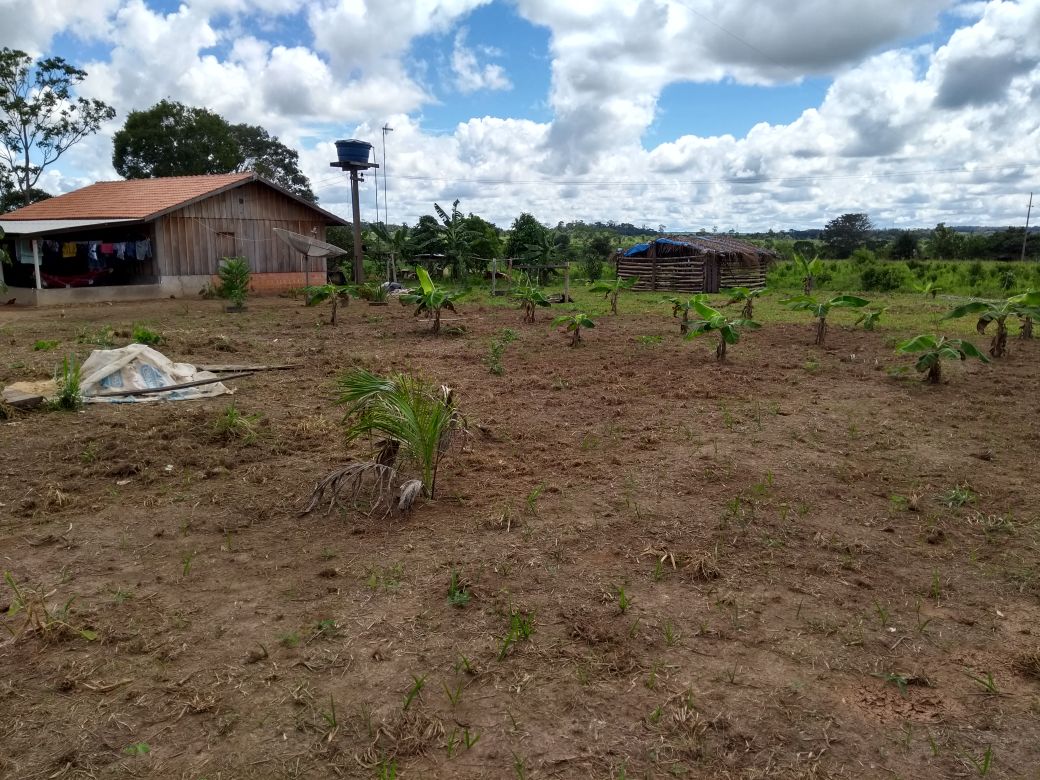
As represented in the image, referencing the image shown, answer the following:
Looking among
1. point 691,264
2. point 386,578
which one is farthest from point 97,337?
point 691,264

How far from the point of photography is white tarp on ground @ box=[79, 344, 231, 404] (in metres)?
7.92

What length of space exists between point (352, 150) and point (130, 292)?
861cm

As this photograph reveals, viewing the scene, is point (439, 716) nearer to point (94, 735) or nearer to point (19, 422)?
point (94, 735)

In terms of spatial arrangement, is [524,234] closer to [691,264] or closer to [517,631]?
[691,264]

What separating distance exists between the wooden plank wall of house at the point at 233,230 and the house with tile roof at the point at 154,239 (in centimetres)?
3

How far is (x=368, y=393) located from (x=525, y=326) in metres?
10.4

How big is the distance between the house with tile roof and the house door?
0.03 m

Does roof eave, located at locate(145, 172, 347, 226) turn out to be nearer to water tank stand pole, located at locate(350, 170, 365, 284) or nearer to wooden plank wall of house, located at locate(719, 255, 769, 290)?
water tank stand pole, located at locate(350, 170, 365, 284)

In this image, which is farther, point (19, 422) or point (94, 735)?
point (19, 422)

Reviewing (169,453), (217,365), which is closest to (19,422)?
(169,453)

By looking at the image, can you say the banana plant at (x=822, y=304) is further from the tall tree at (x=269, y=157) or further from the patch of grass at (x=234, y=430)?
the tall tree at (x=269, y=157)

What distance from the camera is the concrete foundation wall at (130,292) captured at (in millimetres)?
19625

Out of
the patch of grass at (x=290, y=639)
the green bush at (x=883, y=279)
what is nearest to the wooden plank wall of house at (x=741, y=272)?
the green bush at (x=883, y=279)

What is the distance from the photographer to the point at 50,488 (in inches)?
207
